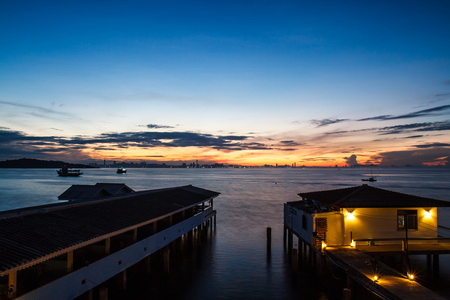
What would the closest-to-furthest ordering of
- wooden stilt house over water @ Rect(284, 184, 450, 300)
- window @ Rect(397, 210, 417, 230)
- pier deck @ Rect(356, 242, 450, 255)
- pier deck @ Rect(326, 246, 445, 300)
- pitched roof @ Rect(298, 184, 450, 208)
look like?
pier deck @ Rect(326, 246, 445, 300), pier deck @ Rect(356, 242, 450, 255), wooden stilt house over water @ Rect(284, 184, 450, 300), pitched roof @ Rect(298, 184, 450, 208), window @ Rect(397, 210, 417, 230)

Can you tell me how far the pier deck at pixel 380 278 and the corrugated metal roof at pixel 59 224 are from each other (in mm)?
10698

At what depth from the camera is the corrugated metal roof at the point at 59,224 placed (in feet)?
32.1

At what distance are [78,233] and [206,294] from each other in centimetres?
899

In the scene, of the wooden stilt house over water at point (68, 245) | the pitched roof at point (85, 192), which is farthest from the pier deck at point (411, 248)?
the pitched roof at point (85, 192)

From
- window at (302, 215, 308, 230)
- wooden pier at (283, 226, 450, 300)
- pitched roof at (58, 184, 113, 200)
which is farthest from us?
pitched roof at (58, 184, 113, 200)

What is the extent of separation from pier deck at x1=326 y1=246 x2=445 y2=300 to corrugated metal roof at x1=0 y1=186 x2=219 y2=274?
35.1 feet

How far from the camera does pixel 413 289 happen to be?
12.9 metres

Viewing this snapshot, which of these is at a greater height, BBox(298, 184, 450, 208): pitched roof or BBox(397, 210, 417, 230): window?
BBox(298, 184, 450, 208): pitched roof

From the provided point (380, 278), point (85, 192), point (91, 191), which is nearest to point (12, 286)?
point (380, 278)

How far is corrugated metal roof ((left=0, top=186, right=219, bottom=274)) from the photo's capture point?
9.79 metres

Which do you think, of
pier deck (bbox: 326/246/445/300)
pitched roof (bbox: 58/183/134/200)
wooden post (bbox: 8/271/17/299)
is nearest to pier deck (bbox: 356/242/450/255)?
pier deck (bbox: 326/246/445/300)

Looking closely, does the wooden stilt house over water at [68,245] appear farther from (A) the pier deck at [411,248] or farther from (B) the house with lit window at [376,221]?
(A) the pier deck at [411,248]

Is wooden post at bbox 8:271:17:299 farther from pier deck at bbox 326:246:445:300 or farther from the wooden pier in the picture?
pier deck at bbox 326:246:445:300

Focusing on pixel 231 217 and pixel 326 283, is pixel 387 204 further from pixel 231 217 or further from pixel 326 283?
pixel 231 217
